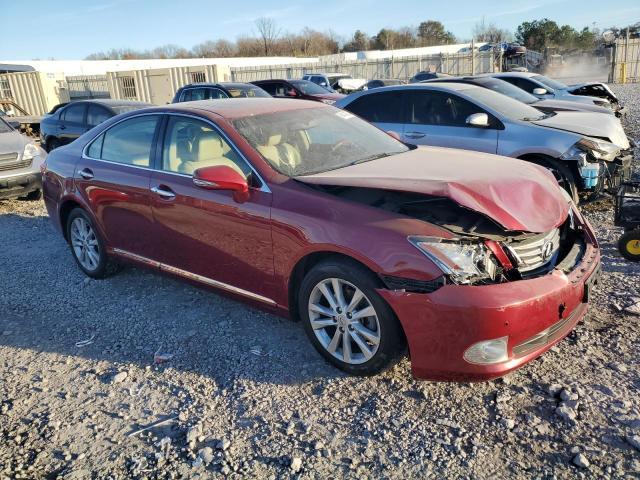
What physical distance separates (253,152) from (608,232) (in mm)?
4040

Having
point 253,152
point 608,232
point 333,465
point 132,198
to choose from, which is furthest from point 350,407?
point 608,232

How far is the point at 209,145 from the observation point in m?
3.90

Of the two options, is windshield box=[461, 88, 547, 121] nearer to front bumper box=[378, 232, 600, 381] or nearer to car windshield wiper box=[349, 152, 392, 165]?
car windshield wiper box=[349, 152, 392, 165]

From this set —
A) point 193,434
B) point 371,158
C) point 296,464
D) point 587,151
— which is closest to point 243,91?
point 587,151

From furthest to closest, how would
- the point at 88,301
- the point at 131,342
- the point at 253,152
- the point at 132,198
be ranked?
the point at 88,301 → the point at 132,198 → the point at 131,342 → the point at 253,152

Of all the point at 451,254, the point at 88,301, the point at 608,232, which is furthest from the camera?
the point at 608,232

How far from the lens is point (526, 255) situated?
3115 mm

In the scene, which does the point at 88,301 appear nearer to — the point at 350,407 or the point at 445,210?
the point at 350,407

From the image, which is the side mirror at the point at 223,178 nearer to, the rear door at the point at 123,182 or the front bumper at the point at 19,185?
the rear door at the point at 123,182

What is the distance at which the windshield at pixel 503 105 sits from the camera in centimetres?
674

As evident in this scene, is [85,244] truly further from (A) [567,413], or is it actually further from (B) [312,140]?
(A) [567,413]

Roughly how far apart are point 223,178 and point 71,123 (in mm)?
9852

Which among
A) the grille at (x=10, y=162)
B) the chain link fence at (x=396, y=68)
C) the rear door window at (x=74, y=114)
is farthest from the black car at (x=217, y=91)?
the chain link fence at (x=396, y=68)

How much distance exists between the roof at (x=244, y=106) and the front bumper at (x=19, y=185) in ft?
16.9
